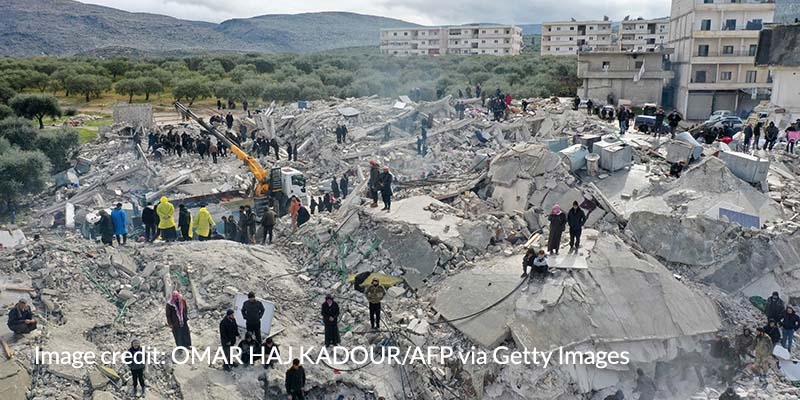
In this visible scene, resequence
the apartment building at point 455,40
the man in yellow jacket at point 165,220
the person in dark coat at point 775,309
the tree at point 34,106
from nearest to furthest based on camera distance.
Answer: the person in dark coat at point 775,309 → the man in yellow jacket at point 165,220 → the tree at point 34,106 → the apartment building at point 455,40

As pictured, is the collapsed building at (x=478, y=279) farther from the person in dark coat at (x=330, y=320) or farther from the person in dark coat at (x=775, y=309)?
the person in dark coat at (x=775, y=309)

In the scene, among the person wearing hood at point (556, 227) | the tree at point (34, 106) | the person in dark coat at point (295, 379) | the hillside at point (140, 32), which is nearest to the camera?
the person in dark coat at point (295, 379)

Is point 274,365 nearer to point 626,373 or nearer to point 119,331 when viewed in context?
point 119,331

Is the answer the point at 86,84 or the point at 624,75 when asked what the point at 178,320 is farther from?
the point at 86,84

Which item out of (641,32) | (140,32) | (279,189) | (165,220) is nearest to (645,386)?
(165,220)

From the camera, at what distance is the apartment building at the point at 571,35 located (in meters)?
81.8

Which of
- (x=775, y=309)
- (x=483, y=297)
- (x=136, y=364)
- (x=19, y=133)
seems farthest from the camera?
(x=19, y=133)

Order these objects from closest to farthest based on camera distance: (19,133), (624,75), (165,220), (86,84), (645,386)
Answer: (645,386) < (165,220) < (19,133) < (624,75) < (86,84)

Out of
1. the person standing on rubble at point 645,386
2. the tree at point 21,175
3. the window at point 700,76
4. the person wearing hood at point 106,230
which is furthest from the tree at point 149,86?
the person standing on rubble at point 645,386

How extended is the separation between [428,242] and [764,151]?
1305cm

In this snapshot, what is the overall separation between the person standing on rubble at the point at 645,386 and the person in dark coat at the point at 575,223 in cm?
257

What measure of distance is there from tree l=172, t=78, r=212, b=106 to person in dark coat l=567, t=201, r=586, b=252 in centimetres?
4314

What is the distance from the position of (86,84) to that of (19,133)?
77.7 ft

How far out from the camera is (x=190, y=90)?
162ft
